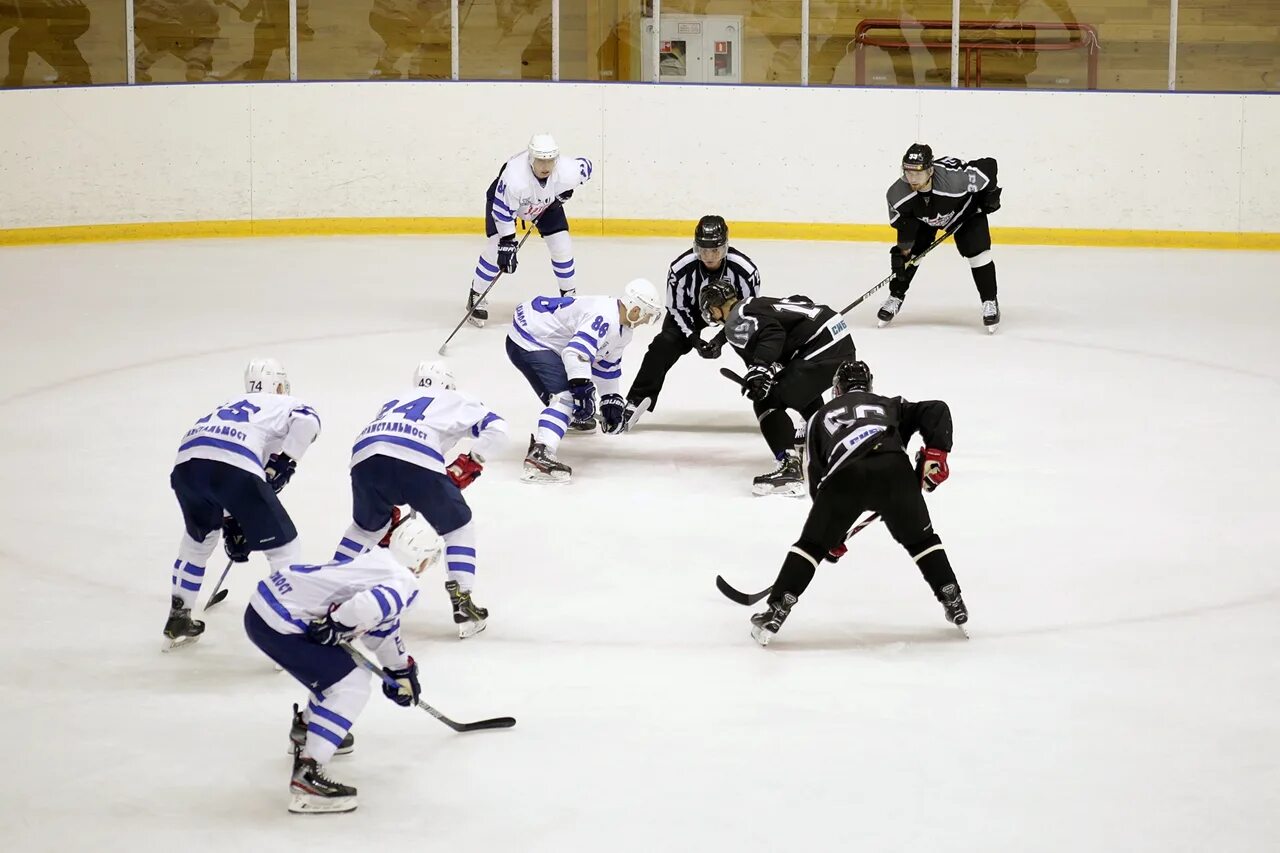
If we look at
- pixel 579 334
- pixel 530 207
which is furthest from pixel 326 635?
pixel 530 207

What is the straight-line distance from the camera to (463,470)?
17.3 feet

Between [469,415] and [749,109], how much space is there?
8352 millimetres

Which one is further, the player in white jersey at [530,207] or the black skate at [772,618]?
the player in white jersey at [530,207]

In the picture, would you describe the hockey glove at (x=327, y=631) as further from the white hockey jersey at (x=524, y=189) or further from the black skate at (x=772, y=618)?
the white hockey jersey at (x=524, y=189)

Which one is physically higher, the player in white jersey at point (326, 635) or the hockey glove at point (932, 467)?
the hockey glove at point (932, 467)

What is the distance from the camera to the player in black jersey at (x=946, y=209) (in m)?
9.84

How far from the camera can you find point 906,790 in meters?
4.12

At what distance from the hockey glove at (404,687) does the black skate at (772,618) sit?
53.3 inches

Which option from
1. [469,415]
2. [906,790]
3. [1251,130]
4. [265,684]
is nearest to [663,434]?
[469,415]

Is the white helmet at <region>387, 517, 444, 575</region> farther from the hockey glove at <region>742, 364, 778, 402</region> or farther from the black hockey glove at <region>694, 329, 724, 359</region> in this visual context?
the black hockey glove at <region>694, 329, 724, 359</region>

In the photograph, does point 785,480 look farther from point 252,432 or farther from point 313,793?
point 313,793

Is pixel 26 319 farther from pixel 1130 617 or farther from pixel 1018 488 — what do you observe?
pixel 1130 617

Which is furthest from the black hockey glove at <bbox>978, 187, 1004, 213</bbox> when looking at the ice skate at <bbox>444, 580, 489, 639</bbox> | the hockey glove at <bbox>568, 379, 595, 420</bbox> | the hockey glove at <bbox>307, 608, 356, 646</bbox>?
the hockey glove at <bbox>307, 608, 356, 646</bbox>

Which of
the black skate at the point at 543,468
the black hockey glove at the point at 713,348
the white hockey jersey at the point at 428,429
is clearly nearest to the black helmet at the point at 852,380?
the white hockey jersey at the point at 428,429
